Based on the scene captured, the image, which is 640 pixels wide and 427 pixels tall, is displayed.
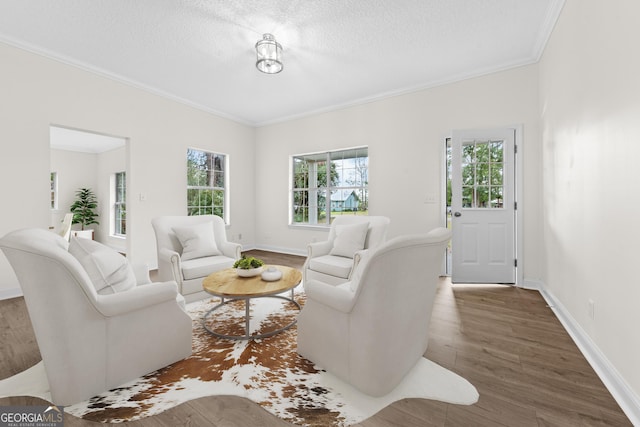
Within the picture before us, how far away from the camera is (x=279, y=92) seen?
4746 millimetres

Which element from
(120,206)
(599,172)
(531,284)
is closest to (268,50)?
(599,172)

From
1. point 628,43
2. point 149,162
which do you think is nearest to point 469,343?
point 628,43

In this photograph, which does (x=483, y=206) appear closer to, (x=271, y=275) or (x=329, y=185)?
(x=329, y=185)

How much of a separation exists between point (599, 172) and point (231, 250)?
3623 millimetres

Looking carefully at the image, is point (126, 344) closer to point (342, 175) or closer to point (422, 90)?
point (342, 175)

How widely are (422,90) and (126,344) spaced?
4823 millimetres

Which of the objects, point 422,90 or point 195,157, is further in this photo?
point 195,157

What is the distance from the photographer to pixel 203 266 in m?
3.08

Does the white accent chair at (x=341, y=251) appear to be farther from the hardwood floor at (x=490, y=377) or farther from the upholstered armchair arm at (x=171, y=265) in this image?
the upholstered armchair arm at (x=171, y=265)

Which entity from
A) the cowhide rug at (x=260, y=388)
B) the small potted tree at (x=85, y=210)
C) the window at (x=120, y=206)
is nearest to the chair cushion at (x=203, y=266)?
the cowhide rug at (x=260, y=388)

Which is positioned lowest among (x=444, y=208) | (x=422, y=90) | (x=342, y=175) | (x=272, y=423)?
(x=272, y=423)

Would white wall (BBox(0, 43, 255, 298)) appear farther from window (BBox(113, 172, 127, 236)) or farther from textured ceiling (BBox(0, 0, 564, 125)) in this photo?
window (BBox(113, 172, 127, 236))

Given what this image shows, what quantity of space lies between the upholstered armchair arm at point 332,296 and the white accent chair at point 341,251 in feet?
4.27

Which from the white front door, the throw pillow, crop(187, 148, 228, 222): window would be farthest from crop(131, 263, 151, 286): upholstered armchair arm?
the white front door
